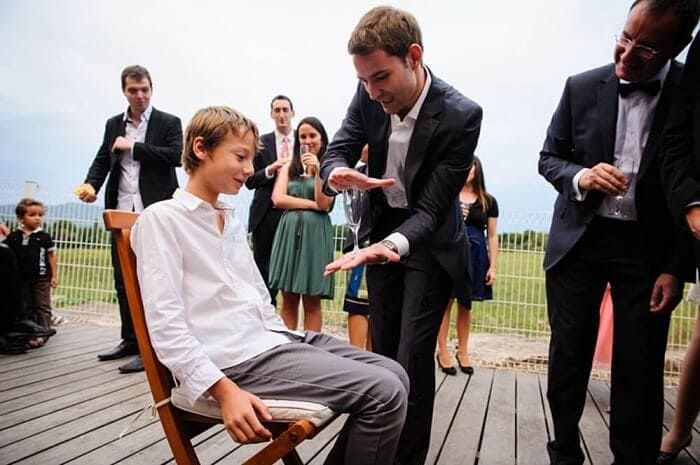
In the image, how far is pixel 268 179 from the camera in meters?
3.76

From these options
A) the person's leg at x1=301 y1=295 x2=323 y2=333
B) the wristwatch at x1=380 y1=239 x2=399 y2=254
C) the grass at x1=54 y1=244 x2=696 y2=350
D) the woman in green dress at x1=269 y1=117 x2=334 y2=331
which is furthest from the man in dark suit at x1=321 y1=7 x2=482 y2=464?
the grass at x1=54 y1=244 x2=696 y2=350

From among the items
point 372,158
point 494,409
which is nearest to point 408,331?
point 372,158

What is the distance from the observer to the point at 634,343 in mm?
1886

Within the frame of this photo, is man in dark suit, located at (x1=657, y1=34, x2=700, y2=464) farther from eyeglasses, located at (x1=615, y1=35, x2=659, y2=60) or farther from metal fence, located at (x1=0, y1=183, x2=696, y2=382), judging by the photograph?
metal fence, located at (x1=0, y1=183, x2=696, y2=382)

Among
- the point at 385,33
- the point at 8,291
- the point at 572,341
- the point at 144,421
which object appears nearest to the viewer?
the point at 385,33

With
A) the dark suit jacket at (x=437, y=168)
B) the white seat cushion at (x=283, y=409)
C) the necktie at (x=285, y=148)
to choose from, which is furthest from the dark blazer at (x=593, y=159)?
the necktie at (x=285, y=148)

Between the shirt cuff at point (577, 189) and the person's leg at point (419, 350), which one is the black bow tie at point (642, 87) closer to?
the shirt cuff at point (577, 189)

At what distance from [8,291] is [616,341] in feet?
13.8

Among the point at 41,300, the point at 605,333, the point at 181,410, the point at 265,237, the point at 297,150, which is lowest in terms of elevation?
the point at 41,300

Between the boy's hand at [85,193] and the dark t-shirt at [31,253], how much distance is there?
1.42 metres

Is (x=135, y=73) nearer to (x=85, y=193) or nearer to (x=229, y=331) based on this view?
(x=85, y=193)

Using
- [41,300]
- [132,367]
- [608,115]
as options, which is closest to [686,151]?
[608,115]

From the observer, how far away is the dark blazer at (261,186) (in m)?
3.77

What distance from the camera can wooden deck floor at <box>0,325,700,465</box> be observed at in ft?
7.22
